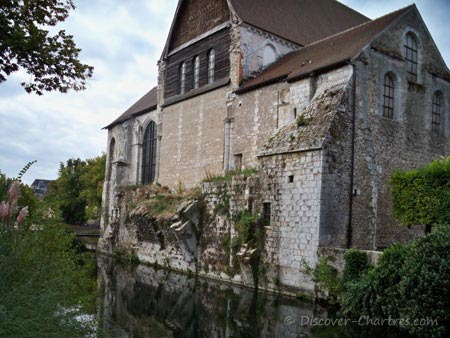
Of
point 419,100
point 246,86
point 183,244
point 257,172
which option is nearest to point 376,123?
point 419,100

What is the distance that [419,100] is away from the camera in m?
17.9

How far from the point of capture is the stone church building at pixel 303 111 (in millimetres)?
14453

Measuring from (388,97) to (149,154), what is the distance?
1552 centimetres

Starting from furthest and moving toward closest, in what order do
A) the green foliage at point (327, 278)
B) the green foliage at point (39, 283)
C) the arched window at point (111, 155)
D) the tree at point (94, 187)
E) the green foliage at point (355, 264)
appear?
1. the tree at point (94, 187)
2. the arched window at point (111, 155)
3. the green foliage at point (327, 278)
4. the green foliage at point (355, 264)
5. the green foliage at point (39, 283)

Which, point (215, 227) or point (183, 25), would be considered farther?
point (183, 25)

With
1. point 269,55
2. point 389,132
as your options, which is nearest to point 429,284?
point 389,132

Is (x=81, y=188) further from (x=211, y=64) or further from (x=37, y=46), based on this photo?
(x=37, y=46)

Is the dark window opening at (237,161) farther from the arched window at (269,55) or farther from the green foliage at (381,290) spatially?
the green foliage at (381,290)

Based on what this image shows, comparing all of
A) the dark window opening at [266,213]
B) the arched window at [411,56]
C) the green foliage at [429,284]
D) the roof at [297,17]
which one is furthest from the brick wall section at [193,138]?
the green foliage at [429,284]

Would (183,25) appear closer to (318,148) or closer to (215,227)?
(215,227)

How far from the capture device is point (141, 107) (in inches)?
1172

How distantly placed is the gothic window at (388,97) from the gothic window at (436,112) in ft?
8.76

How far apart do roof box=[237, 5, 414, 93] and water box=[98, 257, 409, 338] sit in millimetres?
7816

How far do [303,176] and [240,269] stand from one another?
410 cm
